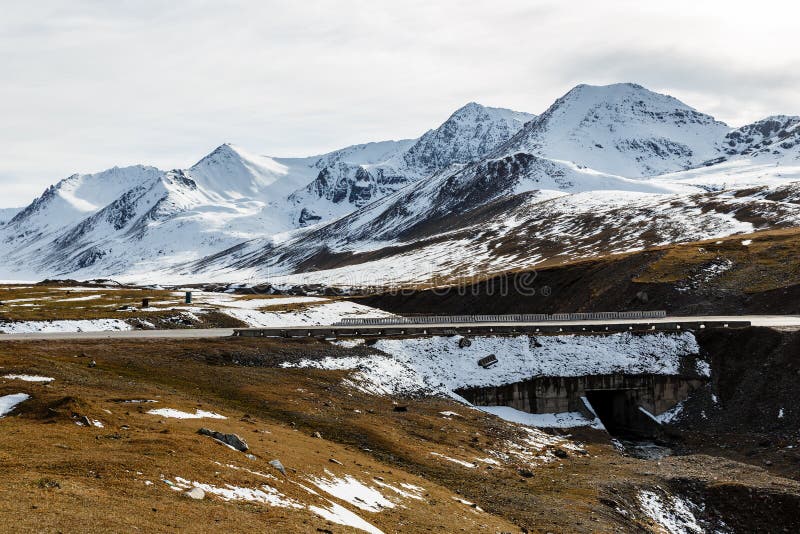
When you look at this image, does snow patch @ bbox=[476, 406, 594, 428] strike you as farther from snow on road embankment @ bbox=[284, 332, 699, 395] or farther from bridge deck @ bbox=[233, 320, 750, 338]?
bridge deck @ bbox=[233, 320, 750, 338]

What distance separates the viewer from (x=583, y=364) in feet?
225

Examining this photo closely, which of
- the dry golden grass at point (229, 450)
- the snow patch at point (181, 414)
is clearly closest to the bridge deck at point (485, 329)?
the dry golden grass at point (229, 450)

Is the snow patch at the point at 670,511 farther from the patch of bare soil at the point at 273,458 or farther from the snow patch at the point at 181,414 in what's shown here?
the snow patch at the point at 181,414

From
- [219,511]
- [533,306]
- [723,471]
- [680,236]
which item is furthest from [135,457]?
[680,236]

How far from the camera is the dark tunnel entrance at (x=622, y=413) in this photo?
213ft

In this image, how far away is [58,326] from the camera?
79375 millimetres

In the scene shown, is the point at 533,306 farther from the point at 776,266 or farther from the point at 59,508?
the point at 59,508

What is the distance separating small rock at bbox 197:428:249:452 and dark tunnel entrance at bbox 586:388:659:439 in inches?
1646

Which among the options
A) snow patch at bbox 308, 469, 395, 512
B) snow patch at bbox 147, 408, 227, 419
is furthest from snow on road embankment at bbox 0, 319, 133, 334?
snow patch at bbox 308, 469, 395, 512

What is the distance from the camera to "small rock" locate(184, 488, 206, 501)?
2527 cm

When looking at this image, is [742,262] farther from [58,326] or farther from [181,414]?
[58,326]

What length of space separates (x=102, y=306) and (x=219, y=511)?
86564 mm

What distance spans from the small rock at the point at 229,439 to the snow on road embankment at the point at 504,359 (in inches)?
1083

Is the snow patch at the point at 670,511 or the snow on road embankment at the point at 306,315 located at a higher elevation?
the snow on road embankment at the point at 306,315
